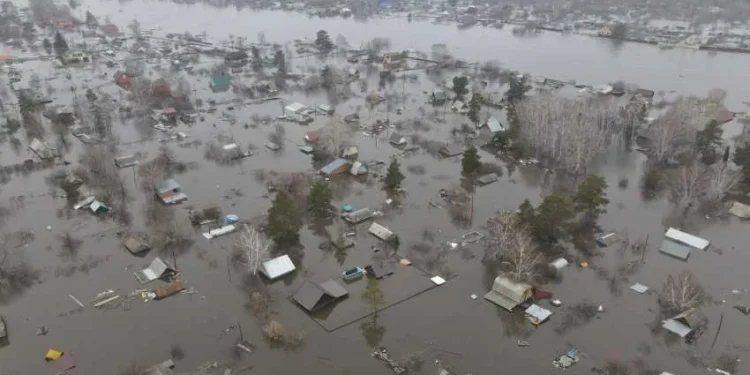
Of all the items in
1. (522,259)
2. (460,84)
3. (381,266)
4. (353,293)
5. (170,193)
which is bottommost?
(353,293)

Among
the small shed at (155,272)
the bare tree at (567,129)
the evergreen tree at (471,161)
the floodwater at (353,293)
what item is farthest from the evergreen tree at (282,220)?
the bare tree at (567,129)

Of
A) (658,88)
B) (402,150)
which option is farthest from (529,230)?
(658,88)

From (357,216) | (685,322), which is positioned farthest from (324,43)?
(685,322)

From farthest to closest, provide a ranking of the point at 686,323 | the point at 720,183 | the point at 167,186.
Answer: the point at 167,186, the point at 720,183, the point at 686,323

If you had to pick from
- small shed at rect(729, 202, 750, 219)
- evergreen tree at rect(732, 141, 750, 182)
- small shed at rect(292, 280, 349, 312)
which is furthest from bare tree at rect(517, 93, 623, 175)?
small shed at rect(292, 280, 349, 312)

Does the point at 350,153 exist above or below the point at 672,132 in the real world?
below

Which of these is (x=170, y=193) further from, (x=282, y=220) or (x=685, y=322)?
(x=685, y=322)

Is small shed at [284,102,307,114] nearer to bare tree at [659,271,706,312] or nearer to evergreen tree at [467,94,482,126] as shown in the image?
evergreen tree at [467,94,482,126]

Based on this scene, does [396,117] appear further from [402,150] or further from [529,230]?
[529,230]
